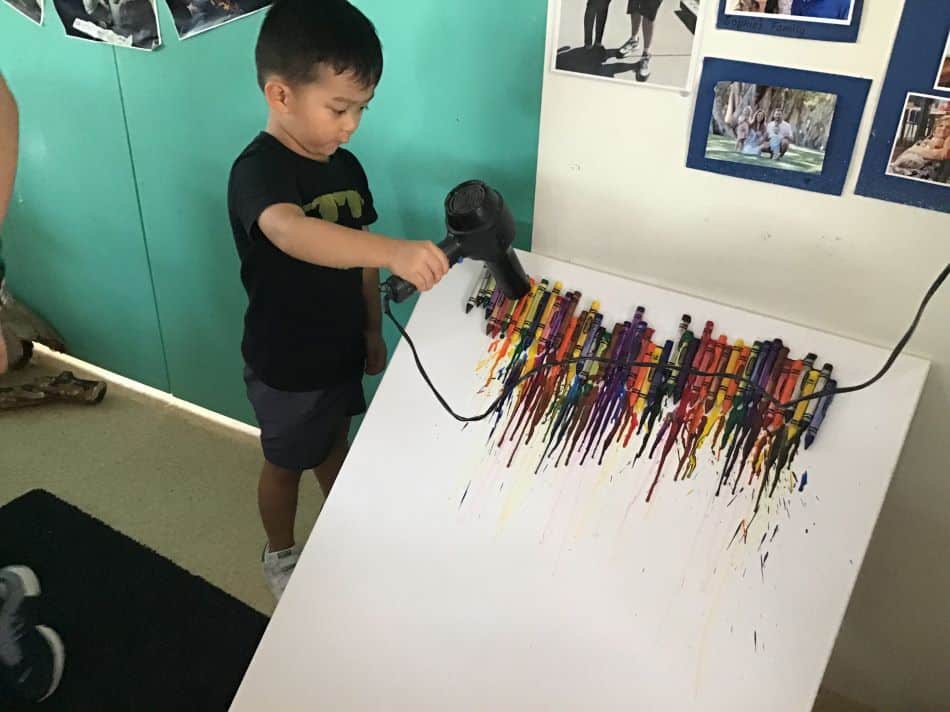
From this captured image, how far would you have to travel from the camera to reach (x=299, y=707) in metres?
1.03

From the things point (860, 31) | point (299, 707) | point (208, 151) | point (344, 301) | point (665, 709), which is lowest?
point (299, 707)

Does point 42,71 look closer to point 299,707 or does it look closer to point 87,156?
point 87,156

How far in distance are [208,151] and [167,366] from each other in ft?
2.04

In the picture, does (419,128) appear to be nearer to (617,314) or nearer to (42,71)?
(617,314)

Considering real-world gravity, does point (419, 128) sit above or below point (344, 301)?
above

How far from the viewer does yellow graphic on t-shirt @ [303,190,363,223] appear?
111 cm

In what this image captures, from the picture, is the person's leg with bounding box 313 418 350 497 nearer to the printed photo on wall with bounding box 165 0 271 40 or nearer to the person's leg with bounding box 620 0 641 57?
the printed photo on wall with bounding box 165 0 271 40

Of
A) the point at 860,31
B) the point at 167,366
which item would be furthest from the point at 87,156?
the point at 860,31

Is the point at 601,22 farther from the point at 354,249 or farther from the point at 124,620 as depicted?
the point at 124,620

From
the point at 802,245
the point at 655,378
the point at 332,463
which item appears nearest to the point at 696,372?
the point at 655,378

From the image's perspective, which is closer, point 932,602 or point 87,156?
point 932,602

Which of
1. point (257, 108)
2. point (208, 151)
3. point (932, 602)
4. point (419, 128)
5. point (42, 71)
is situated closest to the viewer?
point (932, 602)

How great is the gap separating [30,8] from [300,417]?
955 millimetres

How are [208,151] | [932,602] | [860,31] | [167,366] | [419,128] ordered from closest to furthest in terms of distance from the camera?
[860,31]
[932,602]
[419,128]
[208,151]
[167,366]
